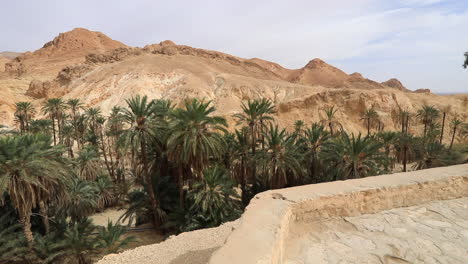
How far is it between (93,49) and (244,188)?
100164mm

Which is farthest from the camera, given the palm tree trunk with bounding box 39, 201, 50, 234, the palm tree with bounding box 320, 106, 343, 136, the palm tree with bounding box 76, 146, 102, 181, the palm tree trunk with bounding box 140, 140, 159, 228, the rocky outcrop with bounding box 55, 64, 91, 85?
the rocky outcrop with bounding box 55, 64, 91, 85

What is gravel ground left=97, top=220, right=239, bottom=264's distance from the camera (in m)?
6.90

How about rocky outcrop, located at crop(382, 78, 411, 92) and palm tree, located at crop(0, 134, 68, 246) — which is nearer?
palm tree, located at crop(0, 134, 68, 246)

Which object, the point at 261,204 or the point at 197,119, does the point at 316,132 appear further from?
the point at 261,204

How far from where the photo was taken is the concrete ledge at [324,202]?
10.9 feet

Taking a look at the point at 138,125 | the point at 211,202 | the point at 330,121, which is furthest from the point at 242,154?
the point at 330,121

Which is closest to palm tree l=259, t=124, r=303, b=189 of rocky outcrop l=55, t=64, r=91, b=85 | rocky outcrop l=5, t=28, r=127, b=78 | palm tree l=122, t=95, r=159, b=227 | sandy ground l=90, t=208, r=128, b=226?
palm tree l=122, t=95, r=159, b=227

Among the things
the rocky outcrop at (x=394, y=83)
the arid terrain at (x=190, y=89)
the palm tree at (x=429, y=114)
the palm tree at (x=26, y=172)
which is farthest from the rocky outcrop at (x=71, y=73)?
the rocky outcrop at (x=394, y=83)

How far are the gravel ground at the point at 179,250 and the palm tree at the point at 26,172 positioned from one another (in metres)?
5.73

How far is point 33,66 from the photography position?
277 feet

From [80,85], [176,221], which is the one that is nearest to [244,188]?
[176,221]

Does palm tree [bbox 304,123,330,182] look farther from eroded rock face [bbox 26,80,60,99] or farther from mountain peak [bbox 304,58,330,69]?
mountain peak [bbox 304,58,330,69]

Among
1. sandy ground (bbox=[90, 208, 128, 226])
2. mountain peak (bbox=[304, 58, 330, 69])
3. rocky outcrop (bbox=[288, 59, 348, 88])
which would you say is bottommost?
sandy ground (bbox=[90, 208, 128, 226])

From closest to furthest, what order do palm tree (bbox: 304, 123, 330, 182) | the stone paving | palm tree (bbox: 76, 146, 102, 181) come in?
the stone paving
palm tree (bbox: 304, 123, 330, 182)
palm tree (bbox: 76, 146, 102, 181)
